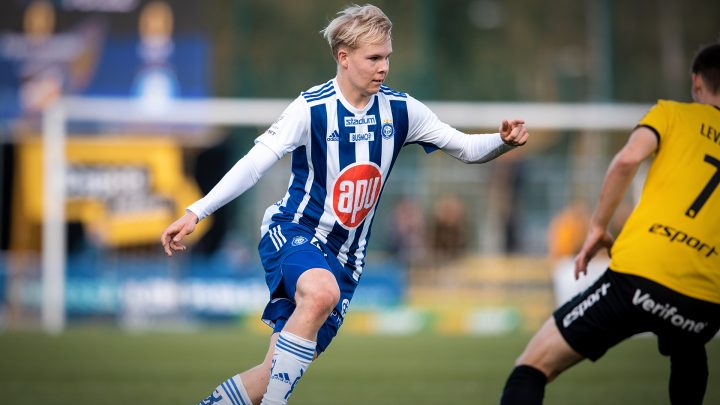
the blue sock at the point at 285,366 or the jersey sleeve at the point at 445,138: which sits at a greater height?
the jersey sleeve at the point at 445,138

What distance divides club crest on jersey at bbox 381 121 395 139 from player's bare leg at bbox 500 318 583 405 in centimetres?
130

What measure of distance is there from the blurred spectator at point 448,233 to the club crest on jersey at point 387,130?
502 inches

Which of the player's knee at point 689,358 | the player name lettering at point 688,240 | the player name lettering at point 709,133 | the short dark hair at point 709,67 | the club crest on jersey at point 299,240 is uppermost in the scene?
the short dark hair at point 709,67

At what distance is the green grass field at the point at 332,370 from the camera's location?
26.3 feet

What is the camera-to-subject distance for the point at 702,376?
16.7 feet

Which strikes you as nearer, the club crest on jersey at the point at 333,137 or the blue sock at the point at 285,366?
the blue sock at the point at 285,366

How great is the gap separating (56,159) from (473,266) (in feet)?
23.9

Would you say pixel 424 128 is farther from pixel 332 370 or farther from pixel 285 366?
pixel 332 370

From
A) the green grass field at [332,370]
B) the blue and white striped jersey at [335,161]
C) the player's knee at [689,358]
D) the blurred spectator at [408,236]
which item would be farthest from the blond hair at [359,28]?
the blurred spectator at [408,236]

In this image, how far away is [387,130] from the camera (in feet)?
17.4

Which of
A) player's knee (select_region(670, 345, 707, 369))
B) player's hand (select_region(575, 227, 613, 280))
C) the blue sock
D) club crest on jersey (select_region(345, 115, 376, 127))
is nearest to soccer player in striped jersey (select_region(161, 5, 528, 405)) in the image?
club crest on jersey (select_region(345, 115, 376, 127))

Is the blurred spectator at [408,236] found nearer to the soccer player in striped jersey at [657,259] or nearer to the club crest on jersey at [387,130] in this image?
the club crest on jersey at [387,130]

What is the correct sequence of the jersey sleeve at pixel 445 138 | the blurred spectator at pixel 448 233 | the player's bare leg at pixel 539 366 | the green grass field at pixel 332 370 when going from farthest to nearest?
the blurred spectator at pixel 448 233, the green grass field at pixel 332 370, the jersey sleeve at pixel 445 138, the player's bare leg at pixel 539 366

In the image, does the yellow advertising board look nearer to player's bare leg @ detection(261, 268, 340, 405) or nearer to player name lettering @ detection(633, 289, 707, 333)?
player's bare leg @ detection(261, 268, 340, 405)
